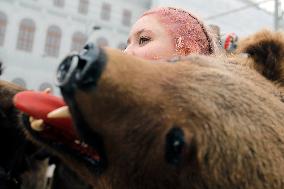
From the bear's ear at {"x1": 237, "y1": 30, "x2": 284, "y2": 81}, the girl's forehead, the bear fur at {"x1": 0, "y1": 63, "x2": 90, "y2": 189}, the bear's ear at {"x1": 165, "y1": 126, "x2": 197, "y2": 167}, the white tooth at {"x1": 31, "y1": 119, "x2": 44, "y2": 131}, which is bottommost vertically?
the bear fur at {"x1": 0, "y1": 63, "x2": 90, "y2": 189}

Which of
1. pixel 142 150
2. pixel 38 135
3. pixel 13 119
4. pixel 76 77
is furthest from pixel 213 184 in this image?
pixel 13 119

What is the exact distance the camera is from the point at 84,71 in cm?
107

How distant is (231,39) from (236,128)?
8.97 feet

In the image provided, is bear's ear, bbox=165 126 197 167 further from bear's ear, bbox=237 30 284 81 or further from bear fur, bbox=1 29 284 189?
bear's ear, bbox=237 30 284 81

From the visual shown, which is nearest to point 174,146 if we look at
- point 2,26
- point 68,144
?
point 68,144

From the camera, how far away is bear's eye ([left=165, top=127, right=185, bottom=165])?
3.83 ft

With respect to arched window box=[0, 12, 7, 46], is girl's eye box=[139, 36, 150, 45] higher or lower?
lower

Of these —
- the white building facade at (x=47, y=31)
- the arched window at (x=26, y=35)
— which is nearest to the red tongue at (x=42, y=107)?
the white building facade at (x=47, y=31)

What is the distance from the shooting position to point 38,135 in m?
1.51

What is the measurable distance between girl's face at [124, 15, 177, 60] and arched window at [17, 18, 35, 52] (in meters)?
20.6

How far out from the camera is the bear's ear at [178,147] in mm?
1166

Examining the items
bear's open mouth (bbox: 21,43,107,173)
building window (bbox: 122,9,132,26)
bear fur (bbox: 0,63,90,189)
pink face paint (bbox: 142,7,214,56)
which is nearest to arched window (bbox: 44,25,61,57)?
building window (bbox: 122,9,132,26)

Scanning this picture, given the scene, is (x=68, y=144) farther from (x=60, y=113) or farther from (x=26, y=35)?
(x=26, y=35)

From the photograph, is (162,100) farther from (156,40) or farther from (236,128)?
(156,40)
